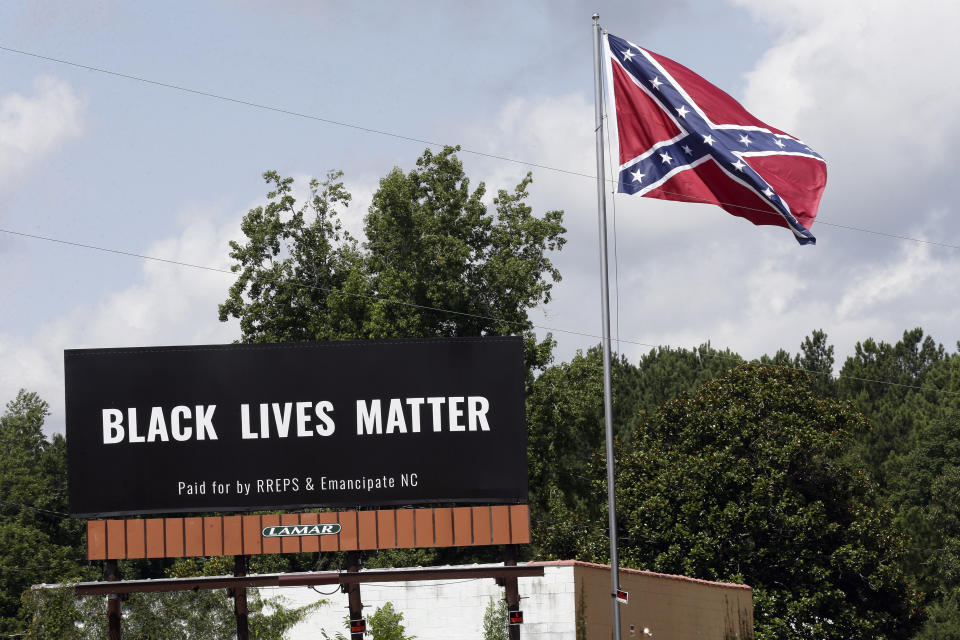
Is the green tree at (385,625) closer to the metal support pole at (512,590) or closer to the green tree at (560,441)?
the metal support pole at (512,590)

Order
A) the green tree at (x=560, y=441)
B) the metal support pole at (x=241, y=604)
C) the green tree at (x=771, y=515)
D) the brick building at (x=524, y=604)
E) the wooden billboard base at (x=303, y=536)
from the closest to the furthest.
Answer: the wooden billboard base at (x=303, y=536) → the metal support pole at (x=241, y=604) → the brick building at (x=524, y=604) → the green tree at (x=771, y=515) → the green tree at (x=560, y=441)

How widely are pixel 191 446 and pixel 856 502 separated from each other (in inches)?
1279

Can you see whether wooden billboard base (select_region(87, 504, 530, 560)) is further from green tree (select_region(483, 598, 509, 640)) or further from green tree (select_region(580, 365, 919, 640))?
green tree (select_region(580, 365, 919, 640))

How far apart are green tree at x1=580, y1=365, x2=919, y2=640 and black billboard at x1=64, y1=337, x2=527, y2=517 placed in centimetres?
2310

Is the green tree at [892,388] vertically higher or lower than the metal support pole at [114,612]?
higher

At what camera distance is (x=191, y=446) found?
22.4 m

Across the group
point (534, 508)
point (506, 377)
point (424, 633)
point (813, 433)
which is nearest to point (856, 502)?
point (813, 433)

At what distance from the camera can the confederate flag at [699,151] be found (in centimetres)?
1723

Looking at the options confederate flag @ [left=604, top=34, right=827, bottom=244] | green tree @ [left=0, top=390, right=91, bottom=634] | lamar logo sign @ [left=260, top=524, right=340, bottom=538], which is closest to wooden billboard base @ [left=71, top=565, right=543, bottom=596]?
lamar logo sign @ [left=260, top=524, right=340, bottom=538]

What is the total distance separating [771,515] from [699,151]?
2909cm

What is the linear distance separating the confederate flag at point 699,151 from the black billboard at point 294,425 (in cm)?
615

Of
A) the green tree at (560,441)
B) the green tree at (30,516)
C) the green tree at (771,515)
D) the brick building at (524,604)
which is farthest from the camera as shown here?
the green tree at (30,516)

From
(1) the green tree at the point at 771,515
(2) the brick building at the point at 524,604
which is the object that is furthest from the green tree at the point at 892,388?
(2) the brick building at the point at 524,604

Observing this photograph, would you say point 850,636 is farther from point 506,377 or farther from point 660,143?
point 660,143
